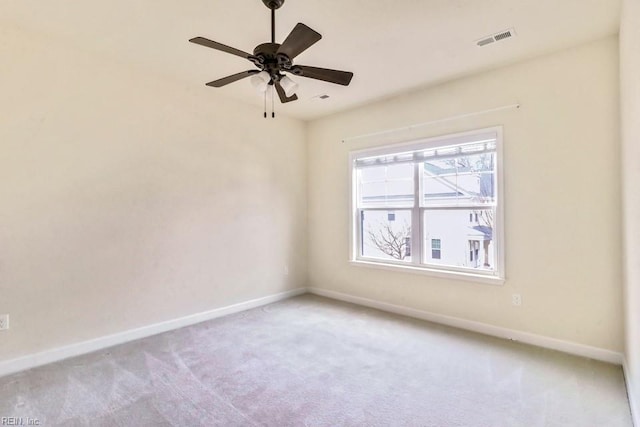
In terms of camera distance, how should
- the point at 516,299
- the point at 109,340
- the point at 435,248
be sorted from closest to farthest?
1. the point at 109,340
2. the point at 516,299
3. the point at 435,248

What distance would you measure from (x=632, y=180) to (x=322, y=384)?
2521mm

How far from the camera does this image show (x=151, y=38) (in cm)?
275

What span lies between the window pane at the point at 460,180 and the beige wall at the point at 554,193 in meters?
0.24

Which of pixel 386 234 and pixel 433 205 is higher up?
pixel 433 205

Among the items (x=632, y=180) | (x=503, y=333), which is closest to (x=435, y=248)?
(x=503, y=333)

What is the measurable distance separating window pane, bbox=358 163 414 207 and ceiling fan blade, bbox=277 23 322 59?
98.3 inches

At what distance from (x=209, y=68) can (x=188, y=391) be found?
9.70 ft

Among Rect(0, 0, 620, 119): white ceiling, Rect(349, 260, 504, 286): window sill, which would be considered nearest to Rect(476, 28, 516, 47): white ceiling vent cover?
Rect(0, 0, 620, 119): white ceiling

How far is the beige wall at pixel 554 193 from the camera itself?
2750 millimetres

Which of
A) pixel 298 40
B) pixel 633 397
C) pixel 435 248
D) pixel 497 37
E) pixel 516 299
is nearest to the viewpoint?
pixel 298 40

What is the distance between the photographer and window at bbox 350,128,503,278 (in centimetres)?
347

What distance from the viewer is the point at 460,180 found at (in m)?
3.68

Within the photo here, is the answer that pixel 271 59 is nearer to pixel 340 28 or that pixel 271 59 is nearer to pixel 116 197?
pixel 340 28

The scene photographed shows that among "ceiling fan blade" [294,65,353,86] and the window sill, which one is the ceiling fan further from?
the window sill
